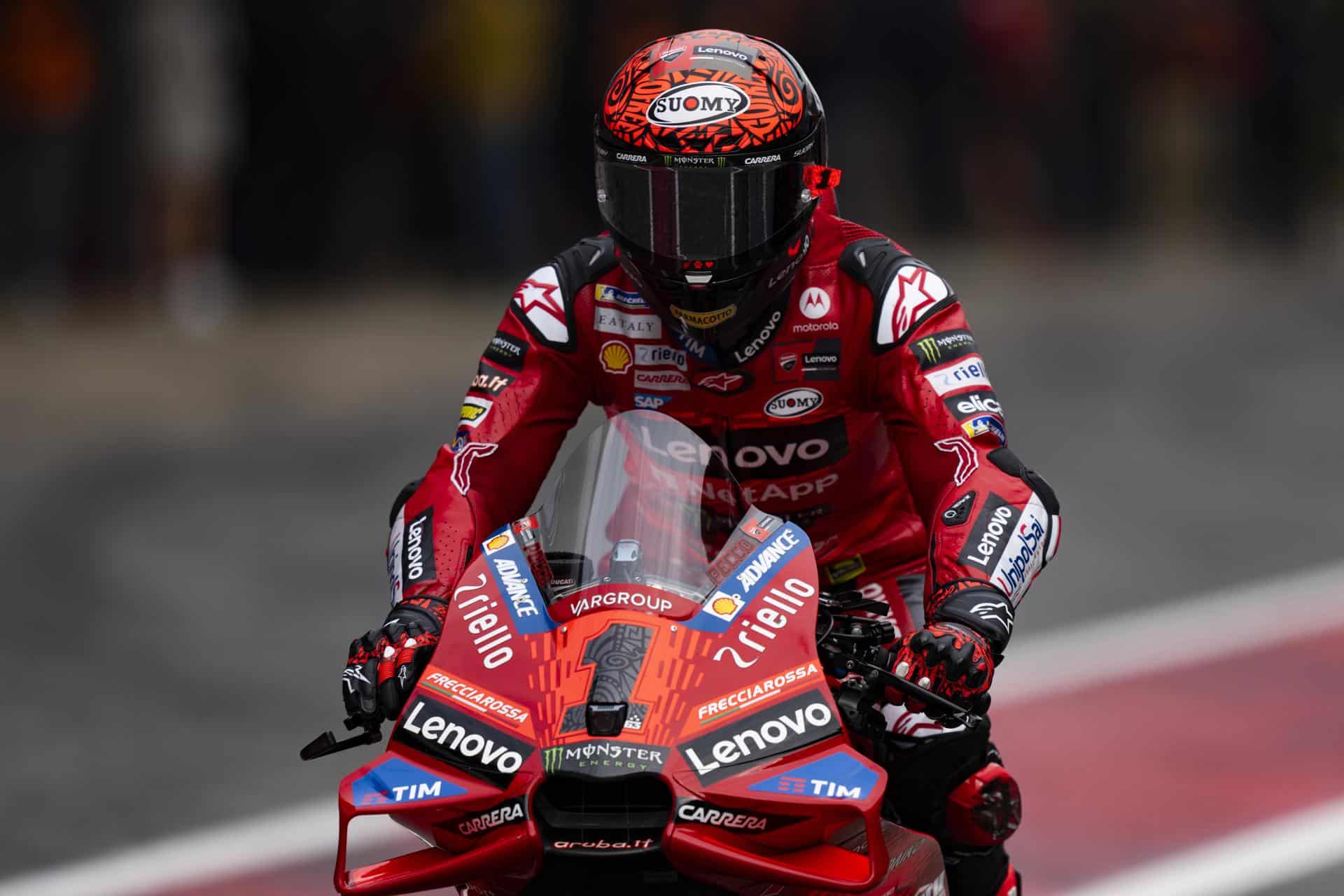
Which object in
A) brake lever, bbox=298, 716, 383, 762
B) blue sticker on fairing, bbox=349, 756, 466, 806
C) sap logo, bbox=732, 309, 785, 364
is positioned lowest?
brake lever, bbox=298, 716, 383, 762

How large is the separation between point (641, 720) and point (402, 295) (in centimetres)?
1039

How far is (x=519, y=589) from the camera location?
3656 mm

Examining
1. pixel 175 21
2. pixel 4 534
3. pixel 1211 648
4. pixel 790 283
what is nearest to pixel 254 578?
pixel 4 534

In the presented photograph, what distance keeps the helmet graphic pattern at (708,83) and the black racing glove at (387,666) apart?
111 cm

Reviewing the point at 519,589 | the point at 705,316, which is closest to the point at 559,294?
the point at 705,316

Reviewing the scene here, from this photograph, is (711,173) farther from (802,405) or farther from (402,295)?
(402,295)

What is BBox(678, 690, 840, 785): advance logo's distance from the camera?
331cm

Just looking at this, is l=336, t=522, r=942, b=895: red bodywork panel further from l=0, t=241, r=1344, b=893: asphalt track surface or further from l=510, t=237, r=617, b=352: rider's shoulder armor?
l=0, t=241, r=1344, b=893: asphalt track surface

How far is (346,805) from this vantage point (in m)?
3.46

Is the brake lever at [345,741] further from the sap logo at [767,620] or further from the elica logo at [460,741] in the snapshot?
the sap logo at [767,620]

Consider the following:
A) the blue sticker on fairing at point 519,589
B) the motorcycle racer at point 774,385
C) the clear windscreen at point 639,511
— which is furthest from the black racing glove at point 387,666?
the clear windscreen at point 639,511

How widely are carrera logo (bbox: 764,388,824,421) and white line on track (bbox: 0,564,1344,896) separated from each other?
3.24 meters

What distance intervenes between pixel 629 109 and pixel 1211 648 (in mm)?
6419

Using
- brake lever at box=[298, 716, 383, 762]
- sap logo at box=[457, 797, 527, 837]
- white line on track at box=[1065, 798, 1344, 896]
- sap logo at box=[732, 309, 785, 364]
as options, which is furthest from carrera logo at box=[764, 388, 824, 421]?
white line on track at box=[1065, 798, 1344, 896]
